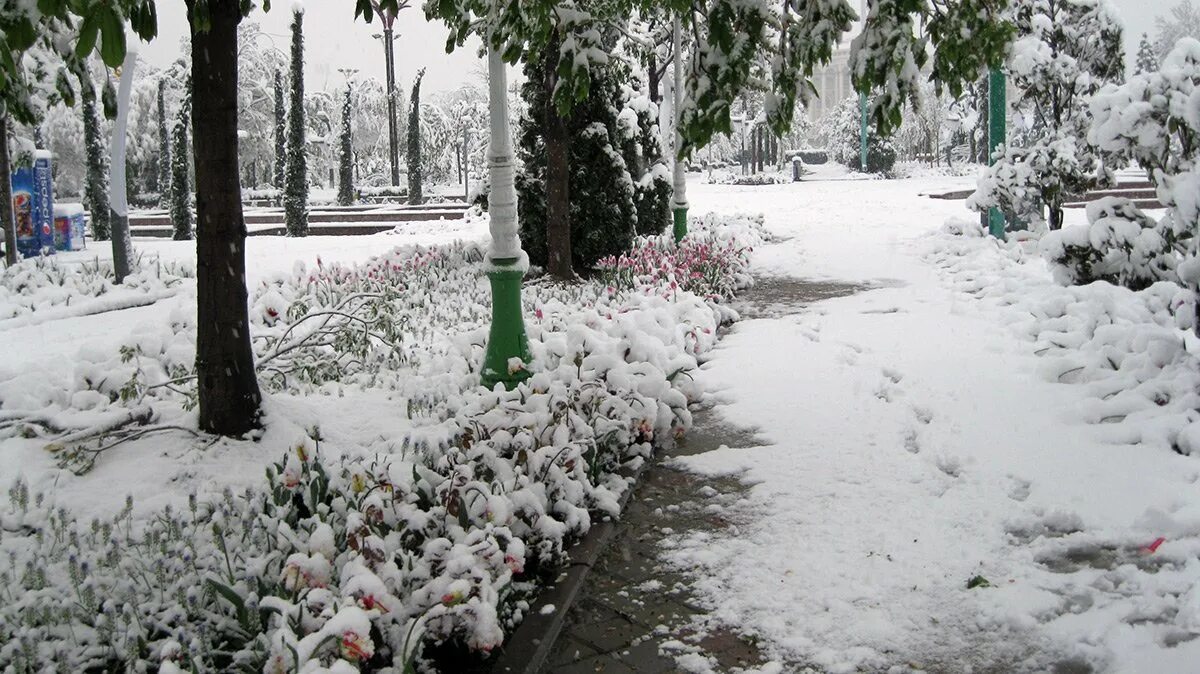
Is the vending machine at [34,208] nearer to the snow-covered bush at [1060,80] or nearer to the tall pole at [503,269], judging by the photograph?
the tall pole at [503,269]

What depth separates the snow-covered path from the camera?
3105 mm

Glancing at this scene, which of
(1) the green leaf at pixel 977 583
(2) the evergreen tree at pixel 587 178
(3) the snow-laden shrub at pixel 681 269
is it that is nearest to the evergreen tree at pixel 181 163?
(2) the evergreen tree at pixel 587 178

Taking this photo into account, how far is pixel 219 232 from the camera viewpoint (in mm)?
4730

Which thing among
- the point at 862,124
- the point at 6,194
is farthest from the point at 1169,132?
the point at 862,124

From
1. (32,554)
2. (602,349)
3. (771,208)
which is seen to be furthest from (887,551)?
(771,208)

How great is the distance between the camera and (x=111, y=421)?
480cm

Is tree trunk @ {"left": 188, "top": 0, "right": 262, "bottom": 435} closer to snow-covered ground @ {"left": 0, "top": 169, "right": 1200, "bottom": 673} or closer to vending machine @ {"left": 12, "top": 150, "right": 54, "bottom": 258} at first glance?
snow-covered ground @ {"left": 0, "top": 169, "right": 1200, "bottom": 673}

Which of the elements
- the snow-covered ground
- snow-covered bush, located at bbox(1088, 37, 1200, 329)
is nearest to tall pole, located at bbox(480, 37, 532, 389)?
the snow-covered ground

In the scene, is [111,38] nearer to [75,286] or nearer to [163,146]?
[75,286]

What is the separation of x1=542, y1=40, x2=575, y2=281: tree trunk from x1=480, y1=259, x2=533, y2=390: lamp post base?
465cm

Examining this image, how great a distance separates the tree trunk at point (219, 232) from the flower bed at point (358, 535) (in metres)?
0.60

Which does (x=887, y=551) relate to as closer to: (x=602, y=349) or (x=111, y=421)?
(x=602, y=349)

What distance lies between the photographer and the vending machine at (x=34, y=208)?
1764 cm

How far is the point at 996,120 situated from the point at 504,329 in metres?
9.73
